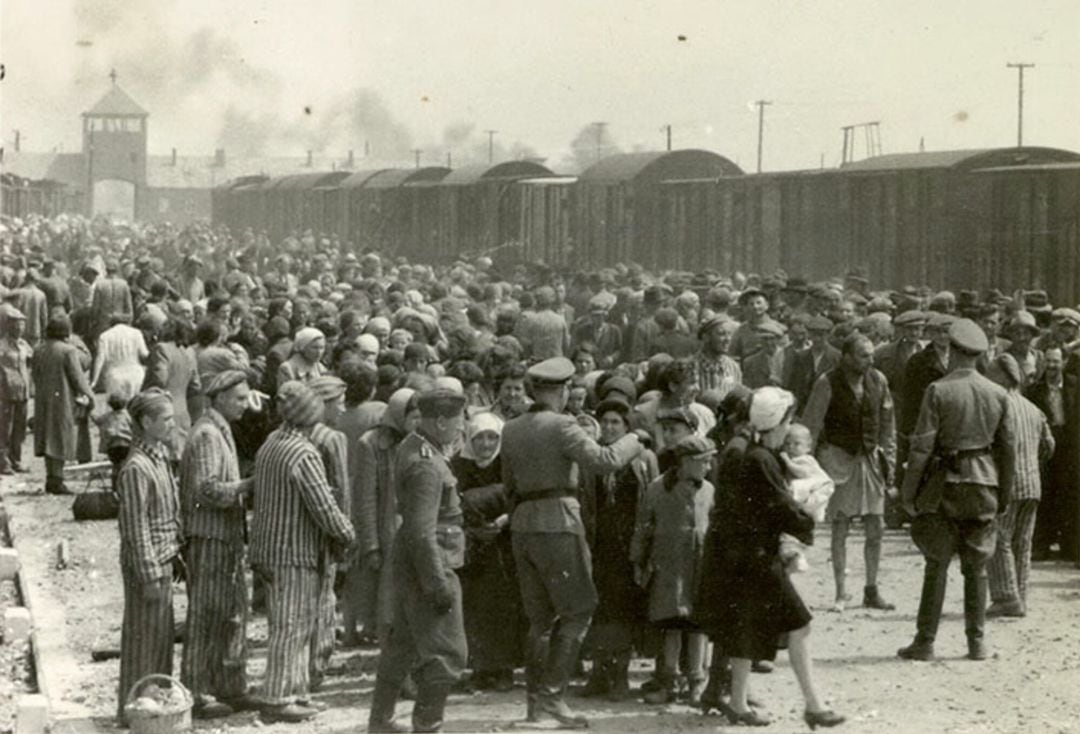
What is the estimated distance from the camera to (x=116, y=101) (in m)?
103

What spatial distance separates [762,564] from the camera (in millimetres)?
8016

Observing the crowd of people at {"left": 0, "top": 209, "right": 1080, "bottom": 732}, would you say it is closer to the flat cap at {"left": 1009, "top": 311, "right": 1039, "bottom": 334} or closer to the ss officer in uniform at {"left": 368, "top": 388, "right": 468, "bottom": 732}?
the ss officer in uniform at {"left": 368, "top": 388, "right": 468, "bottom": 732}

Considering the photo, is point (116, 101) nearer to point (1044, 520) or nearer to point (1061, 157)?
point (1061, 157)

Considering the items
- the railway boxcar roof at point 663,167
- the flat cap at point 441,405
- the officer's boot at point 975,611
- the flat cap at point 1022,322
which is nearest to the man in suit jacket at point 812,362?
the flat cap at point 1022,322

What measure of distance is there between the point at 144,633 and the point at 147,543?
48 centimetres

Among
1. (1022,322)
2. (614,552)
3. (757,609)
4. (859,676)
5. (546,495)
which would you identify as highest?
(1022,322)

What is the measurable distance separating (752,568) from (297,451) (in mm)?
2319

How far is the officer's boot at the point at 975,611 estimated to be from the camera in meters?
9.54

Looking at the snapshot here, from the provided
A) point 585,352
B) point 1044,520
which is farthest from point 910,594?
point 585,352

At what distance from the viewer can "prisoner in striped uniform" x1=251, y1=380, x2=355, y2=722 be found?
8.21 m

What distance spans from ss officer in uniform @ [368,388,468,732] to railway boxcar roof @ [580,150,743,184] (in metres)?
27.4

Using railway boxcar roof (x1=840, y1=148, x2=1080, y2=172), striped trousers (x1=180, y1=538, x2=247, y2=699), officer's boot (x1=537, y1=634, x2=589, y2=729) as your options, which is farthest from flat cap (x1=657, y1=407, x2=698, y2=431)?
railway boxcar roof (x1=840, y1=148, x2=1080, y2=172)

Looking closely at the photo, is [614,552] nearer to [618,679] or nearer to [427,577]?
[618,679]

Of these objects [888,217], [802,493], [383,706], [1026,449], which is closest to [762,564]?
[802,493]
